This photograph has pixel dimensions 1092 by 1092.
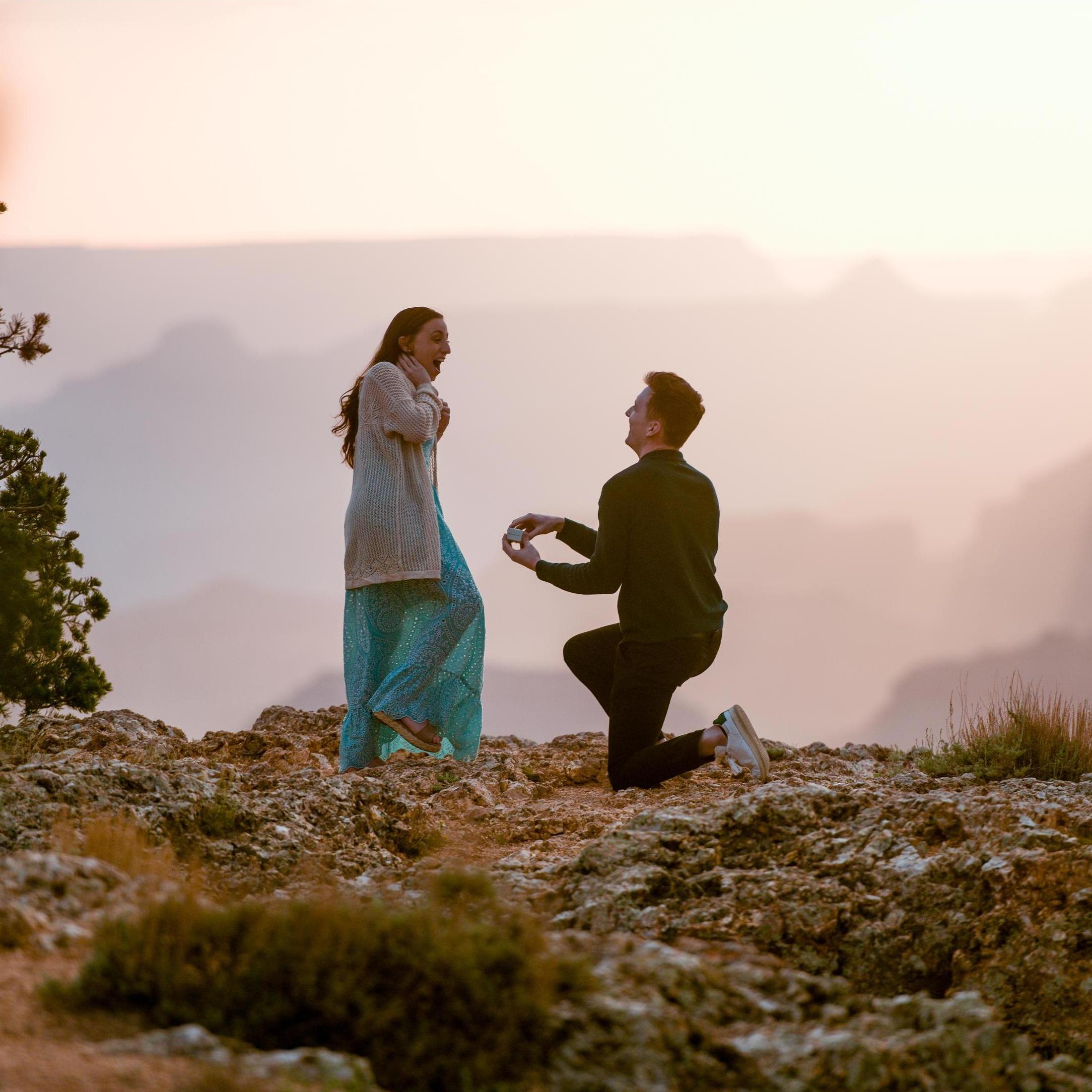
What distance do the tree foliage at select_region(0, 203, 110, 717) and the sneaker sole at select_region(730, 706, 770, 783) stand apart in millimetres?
6896

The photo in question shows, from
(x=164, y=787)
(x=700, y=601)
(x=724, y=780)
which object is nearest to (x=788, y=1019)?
(x=164, y=787)

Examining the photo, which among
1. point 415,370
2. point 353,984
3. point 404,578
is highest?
point 415,370

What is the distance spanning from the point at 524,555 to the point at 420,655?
5.07 feet

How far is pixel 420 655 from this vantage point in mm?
8906

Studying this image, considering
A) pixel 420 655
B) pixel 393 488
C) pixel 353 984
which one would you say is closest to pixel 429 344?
pixel 393 488

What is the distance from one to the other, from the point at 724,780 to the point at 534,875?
345 cm

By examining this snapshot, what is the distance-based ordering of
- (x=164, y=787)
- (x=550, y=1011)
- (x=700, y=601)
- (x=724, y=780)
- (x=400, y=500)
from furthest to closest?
1. (x=400, y=500)
2. (x=724, y=780)
3. (x=700, y=601)
4. (x=164, y=787)
5. (x=550, y=1011)

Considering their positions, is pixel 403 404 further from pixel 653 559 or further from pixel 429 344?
pixel 653 559

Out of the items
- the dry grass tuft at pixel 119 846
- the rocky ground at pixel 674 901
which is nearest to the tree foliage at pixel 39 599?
the rocky ground at pixel 674 901

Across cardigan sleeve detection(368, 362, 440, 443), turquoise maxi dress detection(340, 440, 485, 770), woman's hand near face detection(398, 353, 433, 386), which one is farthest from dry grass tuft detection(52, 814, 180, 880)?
woman's hand near face detection(398, 353, 433, 386)

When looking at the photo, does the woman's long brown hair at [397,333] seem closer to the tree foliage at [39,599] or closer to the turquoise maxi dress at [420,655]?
the turquoise maxi dress at [420,655]

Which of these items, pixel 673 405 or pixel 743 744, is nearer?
pixel 743 744

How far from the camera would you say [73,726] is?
10117mm

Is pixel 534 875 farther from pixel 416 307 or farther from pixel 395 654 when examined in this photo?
pixel 416 307
